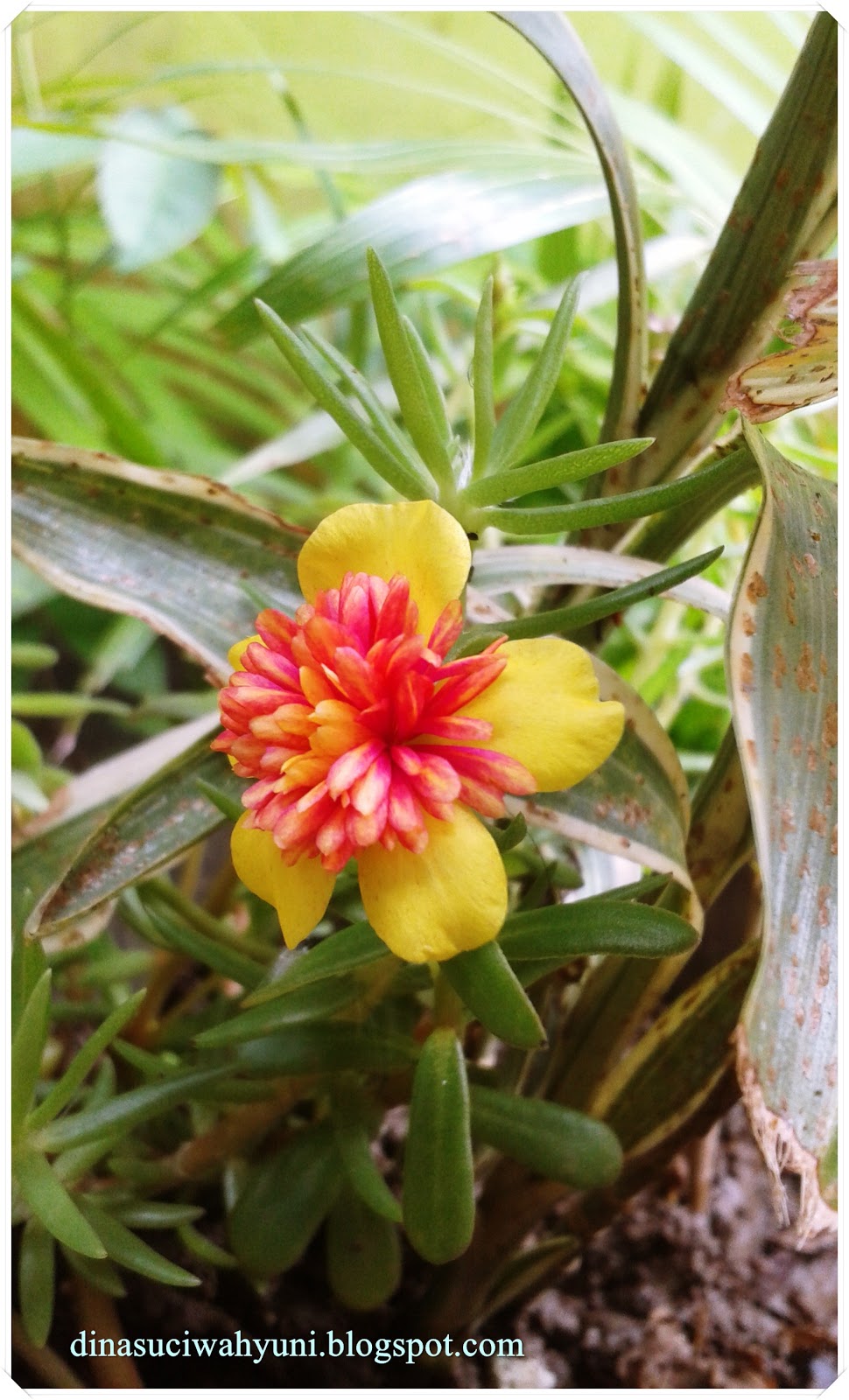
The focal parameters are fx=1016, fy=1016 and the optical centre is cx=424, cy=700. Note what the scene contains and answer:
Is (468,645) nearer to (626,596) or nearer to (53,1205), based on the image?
(626,596)

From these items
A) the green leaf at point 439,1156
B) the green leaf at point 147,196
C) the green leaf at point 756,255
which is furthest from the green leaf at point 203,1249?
the green leaf at point 147,196

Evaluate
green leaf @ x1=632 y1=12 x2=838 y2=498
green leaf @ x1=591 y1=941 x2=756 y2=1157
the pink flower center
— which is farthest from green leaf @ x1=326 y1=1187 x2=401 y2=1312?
green leaf @ x1=632 y1=12 x2=838 y2=498

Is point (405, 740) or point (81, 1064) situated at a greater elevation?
point (405, 740)

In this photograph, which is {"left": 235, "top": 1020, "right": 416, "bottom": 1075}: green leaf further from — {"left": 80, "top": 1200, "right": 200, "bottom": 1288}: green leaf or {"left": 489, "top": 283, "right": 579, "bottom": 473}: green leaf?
{"left": 489, "top": 283, "right": 579, "bottom": 473}: green leaf

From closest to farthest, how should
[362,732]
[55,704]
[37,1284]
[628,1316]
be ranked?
[362,732], [37,1284], [628,1316], [55,704]

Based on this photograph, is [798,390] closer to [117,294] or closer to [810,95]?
[810,95]

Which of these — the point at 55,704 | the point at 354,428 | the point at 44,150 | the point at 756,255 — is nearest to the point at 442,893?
the point at 354,428

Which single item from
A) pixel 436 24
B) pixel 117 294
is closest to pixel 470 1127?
pixel 436 24

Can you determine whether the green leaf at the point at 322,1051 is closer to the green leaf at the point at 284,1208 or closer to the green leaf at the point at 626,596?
the green leaf at the point at 284,1208
